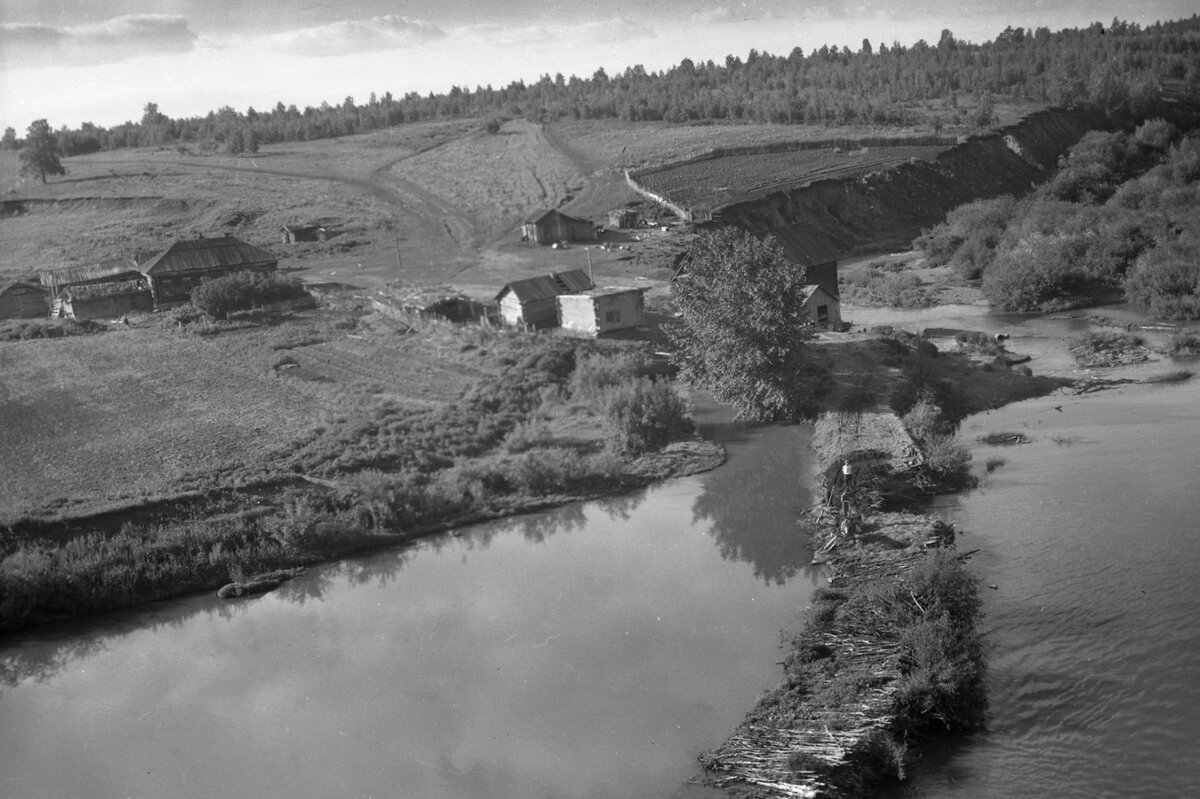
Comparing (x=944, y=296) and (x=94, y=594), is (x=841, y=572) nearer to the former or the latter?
(x=94, y=594)

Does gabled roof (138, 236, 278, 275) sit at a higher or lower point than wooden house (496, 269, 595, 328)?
higher

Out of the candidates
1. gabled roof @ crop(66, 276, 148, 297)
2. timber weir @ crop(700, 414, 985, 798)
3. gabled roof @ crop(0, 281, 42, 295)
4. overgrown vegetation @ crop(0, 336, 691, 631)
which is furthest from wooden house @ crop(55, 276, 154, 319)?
timber weir @ crop(700, 414, 985, 798)

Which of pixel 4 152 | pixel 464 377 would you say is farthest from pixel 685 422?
pixel 4 152

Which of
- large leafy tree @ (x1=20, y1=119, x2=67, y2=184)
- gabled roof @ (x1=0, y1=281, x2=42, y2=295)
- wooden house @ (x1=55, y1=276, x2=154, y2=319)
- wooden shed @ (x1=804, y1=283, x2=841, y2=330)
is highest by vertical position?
large leafy tree @ (x1=20, y1=119, x2=67, y2=184)

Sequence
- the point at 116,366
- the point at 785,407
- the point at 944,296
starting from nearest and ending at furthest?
the point at 785,407, the point at 116,366, the point at 944,296

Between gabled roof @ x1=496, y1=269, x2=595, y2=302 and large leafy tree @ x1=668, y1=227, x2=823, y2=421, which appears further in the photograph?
gabled roof @ x1=496, y1=269, x2=595, y2=302

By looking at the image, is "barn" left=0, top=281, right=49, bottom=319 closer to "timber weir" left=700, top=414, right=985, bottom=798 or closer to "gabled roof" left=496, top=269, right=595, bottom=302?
"gabled roof" left=496, top=269, right=595, bottom=302
